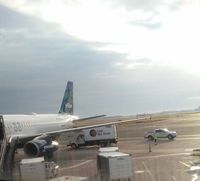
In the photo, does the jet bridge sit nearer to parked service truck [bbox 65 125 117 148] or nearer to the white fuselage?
the white fuselage

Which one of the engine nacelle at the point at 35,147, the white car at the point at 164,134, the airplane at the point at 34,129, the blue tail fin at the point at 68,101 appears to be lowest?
the white car at the point at 164,134

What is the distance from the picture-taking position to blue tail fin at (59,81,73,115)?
64.3 m

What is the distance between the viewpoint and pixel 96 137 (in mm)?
52062

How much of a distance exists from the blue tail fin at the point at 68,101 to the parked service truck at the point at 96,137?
1181 cm

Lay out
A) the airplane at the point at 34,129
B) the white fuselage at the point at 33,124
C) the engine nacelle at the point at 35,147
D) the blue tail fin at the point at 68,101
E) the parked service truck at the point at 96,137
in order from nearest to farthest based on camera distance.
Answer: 1. the engine nacelle at the point at 35,147
2. the airplane at the point at 34,129
3. the white fuselage at the point at 33,124
4. the parked service truck at the point at 96,137
5. the blue tail fin at the point at 68,101

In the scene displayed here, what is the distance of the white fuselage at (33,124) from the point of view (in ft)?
135

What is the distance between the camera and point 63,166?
115 feet

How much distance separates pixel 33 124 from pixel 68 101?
62.3 feet

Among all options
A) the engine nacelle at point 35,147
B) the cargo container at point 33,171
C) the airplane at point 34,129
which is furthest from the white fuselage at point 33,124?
the cargo container at point 33,171

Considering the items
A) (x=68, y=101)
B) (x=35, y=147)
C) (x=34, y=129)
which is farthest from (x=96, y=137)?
(x=35, y=147)

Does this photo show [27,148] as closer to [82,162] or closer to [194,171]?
[82,162]

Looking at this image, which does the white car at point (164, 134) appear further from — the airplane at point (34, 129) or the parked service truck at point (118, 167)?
the parked service truck at point (118, 167)

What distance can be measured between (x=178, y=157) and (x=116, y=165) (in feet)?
46.3

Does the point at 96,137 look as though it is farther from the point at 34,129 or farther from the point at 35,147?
the point at 35,147
